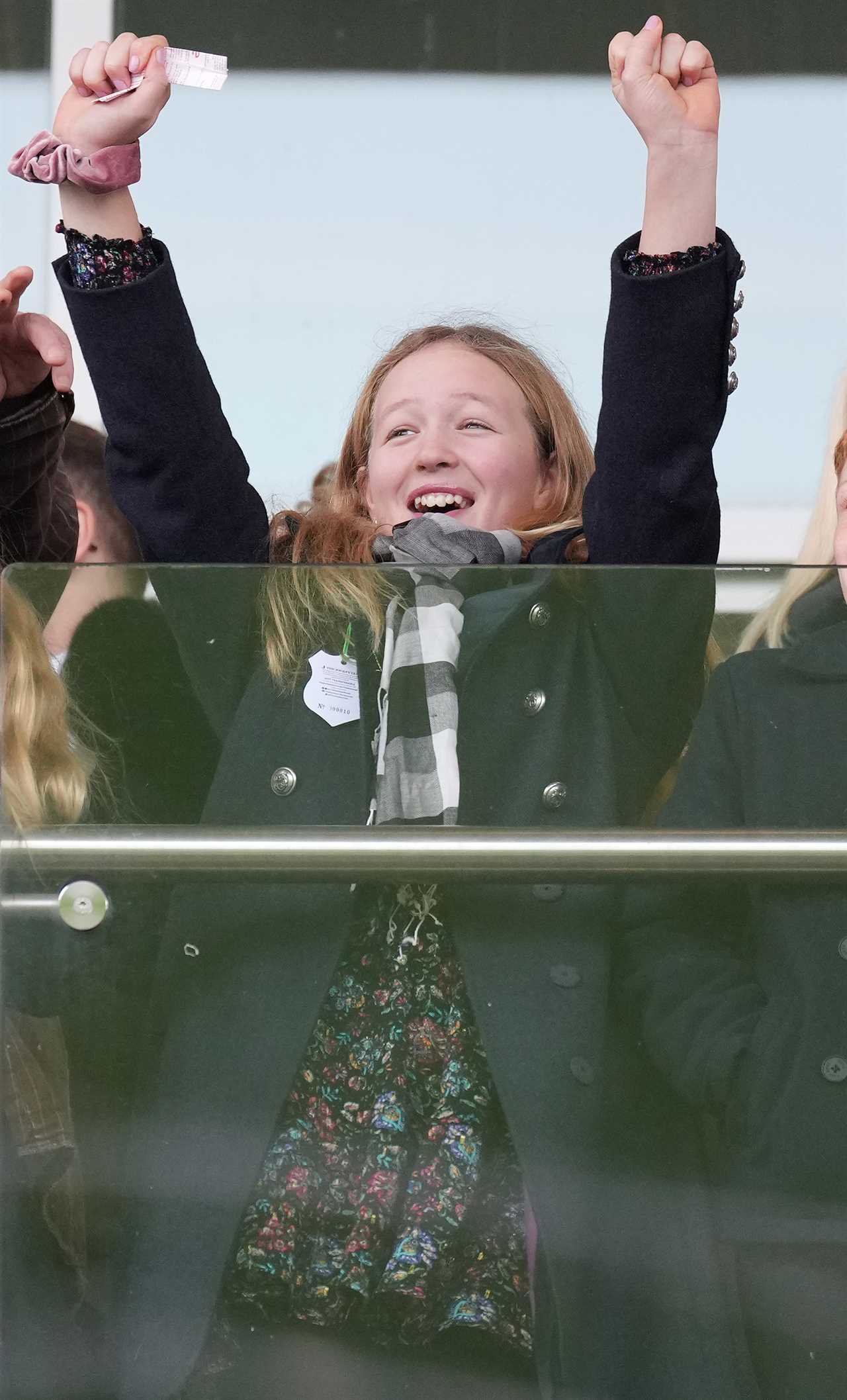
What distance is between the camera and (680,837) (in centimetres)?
119

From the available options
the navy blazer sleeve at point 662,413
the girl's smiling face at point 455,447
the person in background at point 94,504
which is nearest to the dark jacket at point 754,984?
the navy blazer sleeve at point 662,413

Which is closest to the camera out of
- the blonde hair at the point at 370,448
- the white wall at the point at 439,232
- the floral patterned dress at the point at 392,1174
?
the floral patterned dress at the point at 392,1174

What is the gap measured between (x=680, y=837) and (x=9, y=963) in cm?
48

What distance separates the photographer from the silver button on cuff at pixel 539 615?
47.4 inches

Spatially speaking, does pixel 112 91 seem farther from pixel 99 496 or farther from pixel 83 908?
pixel 99 496

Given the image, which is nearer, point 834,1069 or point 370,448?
point 834,1069

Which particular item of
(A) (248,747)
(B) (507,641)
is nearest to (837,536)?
(B) (507,641)

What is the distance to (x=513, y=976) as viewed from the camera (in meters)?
1.20

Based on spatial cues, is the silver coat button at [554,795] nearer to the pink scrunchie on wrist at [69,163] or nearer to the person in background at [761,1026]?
the person in background at [761,1026]

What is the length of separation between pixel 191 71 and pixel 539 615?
1.94 ft

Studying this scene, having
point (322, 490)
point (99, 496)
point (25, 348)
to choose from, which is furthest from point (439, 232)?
point (25, 348)

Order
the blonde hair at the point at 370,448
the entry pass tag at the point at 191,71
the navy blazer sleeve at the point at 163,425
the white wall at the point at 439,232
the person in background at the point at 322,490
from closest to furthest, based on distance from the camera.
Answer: the entry pass tag at the point at 191,71, the navy blazer sleeve at the point at 163,425, the blonde hair at the point at 370,448, the person in background at the point at 322,490, the white wall at the point at 439,232

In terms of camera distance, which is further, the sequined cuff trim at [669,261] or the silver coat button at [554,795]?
the sequined cuff trim at [669,261]

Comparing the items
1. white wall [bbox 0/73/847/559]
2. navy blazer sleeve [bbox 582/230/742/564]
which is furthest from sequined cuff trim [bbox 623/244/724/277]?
white wall [bbox 0/73/847/559]
